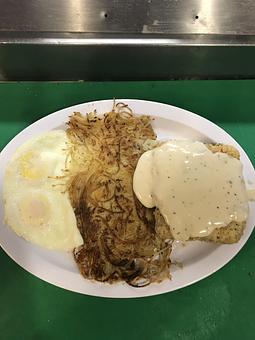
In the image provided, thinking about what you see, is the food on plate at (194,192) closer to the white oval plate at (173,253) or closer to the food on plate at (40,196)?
the white oval plate at (173,253)

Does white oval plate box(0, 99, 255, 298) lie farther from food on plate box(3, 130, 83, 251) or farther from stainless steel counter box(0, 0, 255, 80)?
stainless steel counter box(0, 0, 255, 80)

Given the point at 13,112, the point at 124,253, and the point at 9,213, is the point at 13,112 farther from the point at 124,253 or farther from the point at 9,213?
the point at 124,253

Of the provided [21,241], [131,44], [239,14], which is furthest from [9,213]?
[239,14]

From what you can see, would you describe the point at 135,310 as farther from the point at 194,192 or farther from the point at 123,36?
the point at 123,36

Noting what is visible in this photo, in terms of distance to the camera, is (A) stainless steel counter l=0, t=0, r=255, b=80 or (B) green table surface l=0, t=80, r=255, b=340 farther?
(A) stainless steel counter l=0, t=0, r=255, b=80

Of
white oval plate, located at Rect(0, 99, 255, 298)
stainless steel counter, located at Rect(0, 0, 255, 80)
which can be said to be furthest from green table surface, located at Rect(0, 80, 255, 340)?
A: stainless steel counter, located at Rect(0, 0, 255, 80)

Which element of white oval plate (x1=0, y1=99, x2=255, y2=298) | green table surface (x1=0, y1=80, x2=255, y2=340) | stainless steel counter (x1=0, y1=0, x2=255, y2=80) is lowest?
green table surface (x1=0, y1=80, x2=255, y2=340)

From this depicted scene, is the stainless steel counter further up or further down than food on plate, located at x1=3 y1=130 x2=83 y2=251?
further up

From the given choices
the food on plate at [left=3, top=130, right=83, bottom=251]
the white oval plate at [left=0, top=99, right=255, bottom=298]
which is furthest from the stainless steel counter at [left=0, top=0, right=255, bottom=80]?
the food on plate at [left=3, top=130, right=83, bottom=251]
